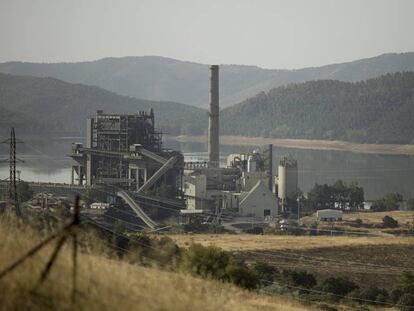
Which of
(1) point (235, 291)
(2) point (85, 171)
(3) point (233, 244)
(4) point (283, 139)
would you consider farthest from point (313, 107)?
Answer: (1) point (235, 291)

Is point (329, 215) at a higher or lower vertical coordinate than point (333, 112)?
lower

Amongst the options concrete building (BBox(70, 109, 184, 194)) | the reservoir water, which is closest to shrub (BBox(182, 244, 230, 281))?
concrete building (BBox(70, 109, 184, 194))

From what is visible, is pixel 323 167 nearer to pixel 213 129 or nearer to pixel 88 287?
pixel 213 129

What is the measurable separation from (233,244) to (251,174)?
43.3 ft

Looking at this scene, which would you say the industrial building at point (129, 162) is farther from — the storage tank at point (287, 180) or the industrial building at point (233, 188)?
the storage tank at point (287, 180)

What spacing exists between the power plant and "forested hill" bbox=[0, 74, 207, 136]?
2067 inches

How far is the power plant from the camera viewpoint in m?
37.8

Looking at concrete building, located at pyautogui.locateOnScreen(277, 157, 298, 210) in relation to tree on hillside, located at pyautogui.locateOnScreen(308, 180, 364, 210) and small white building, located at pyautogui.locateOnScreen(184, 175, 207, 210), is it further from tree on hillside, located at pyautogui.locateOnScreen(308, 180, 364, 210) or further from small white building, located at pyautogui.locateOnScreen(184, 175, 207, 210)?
small white building, located at pyautogui.locateOnScreen(184, 175, 207, 210)

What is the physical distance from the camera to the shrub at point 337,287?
1806 centimetres

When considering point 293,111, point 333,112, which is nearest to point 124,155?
point 333,112

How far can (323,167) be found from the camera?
77.6 metres

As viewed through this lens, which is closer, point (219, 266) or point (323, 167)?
point (219, 266)

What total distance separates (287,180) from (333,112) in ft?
295

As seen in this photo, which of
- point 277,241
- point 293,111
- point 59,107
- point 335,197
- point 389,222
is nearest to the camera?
point 277,241
